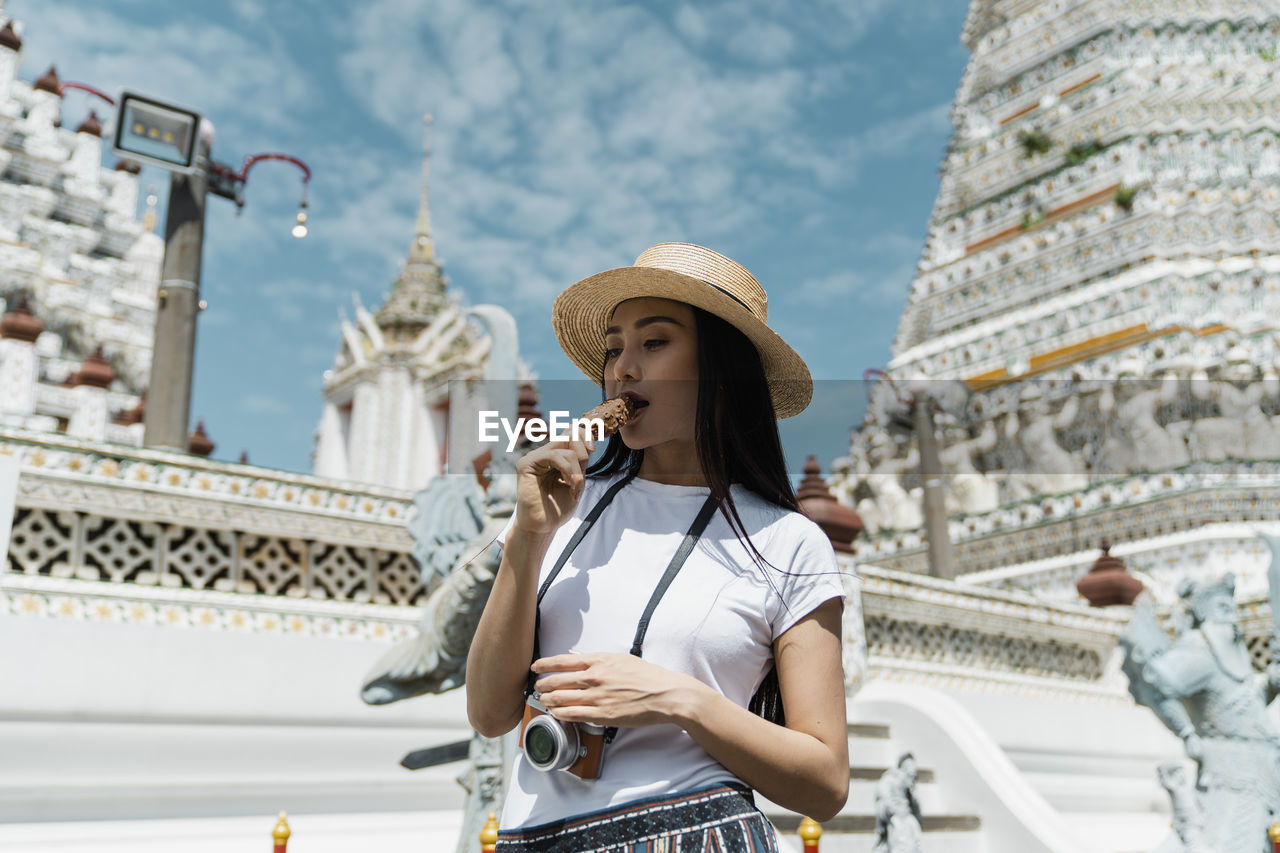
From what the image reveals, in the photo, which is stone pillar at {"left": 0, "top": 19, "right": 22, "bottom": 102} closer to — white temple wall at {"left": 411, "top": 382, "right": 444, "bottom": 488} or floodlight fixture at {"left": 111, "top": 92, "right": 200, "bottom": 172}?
white temple wall at {"left": 411, "top": 382, "right": 444, "bottom": 488}

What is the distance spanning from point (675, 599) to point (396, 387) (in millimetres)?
19890

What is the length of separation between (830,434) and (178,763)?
4.05 m

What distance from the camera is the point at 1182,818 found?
238 inches

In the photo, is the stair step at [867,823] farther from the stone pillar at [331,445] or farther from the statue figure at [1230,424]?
the stone pillar at [331,445]

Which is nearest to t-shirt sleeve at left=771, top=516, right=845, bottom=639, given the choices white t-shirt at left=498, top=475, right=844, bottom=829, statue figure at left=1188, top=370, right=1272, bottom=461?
white t-shirt at left=498, top=475, right=844, bottom=829

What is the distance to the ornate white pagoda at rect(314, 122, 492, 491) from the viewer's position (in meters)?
20.3

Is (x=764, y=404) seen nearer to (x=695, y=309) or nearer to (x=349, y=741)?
(x=695, y=309)

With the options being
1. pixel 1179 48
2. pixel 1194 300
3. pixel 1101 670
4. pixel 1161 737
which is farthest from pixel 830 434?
pixel 1179 48

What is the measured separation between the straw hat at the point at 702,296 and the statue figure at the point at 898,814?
3524 millimetres

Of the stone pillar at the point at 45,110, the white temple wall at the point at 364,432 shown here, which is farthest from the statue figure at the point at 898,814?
the stone pillar at the point at 45,110

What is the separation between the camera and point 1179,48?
21938 millimetres

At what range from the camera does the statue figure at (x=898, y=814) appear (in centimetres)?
489

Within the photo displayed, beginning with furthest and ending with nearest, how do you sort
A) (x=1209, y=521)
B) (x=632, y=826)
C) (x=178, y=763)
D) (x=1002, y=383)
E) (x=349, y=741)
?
1. (x=1002, y=383)
2. (x=1209, y=521)
3. (x=349, y=741)
4. (x=178, y=763)
5. (x=632, y=826)

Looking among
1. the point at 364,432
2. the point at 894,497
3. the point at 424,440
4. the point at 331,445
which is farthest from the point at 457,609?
the point at 331,445
